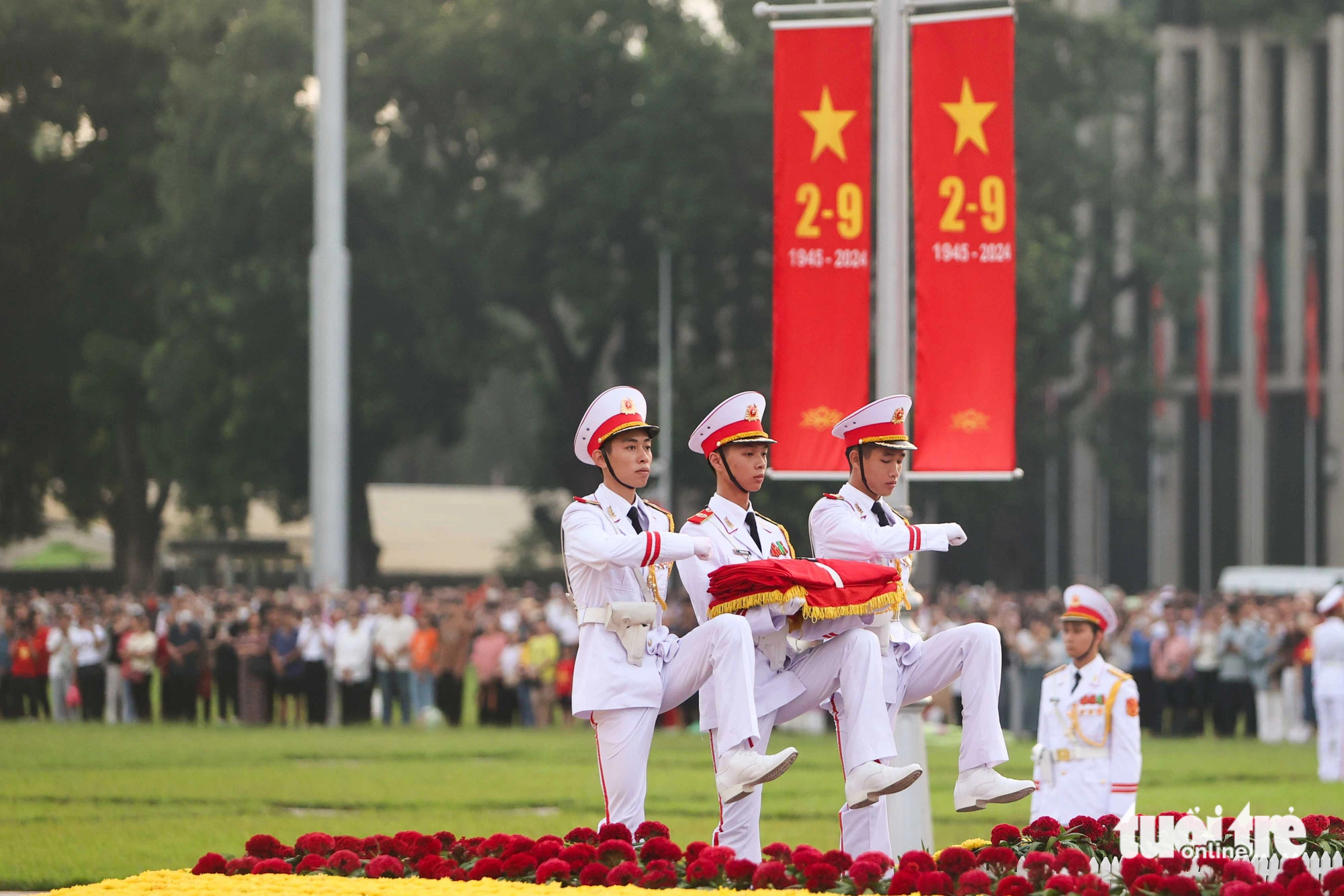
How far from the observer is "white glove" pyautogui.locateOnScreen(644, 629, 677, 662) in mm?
8617

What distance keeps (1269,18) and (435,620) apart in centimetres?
3555

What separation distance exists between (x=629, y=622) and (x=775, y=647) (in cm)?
66

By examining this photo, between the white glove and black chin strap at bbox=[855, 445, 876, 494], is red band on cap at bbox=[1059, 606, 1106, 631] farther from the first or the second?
the white glove

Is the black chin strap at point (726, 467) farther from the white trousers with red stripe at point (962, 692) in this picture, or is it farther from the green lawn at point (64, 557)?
the green lawn at point (64, 557)

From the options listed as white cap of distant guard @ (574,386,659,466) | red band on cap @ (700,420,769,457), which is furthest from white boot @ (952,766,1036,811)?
white cap of distant guard @ (574,386,659,466)

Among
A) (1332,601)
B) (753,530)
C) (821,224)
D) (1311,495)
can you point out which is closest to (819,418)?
(821,224)

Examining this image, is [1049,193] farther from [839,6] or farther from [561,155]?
[839,6]

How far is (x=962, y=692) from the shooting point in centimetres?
857

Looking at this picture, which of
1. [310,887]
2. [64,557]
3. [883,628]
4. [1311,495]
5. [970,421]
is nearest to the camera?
[310,887]

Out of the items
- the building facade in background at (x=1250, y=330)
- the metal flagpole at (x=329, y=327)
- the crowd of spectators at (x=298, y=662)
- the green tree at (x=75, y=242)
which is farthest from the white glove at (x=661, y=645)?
the building facade in background at (x=1250, y=330)

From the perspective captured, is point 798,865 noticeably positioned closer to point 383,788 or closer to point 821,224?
point 821,224

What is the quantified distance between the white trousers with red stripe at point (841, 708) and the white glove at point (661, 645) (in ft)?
1.64

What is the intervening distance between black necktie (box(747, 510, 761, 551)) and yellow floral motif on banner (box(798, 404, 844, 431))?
146 inches

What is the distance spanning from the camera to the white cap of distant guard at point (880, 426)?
8844mm
